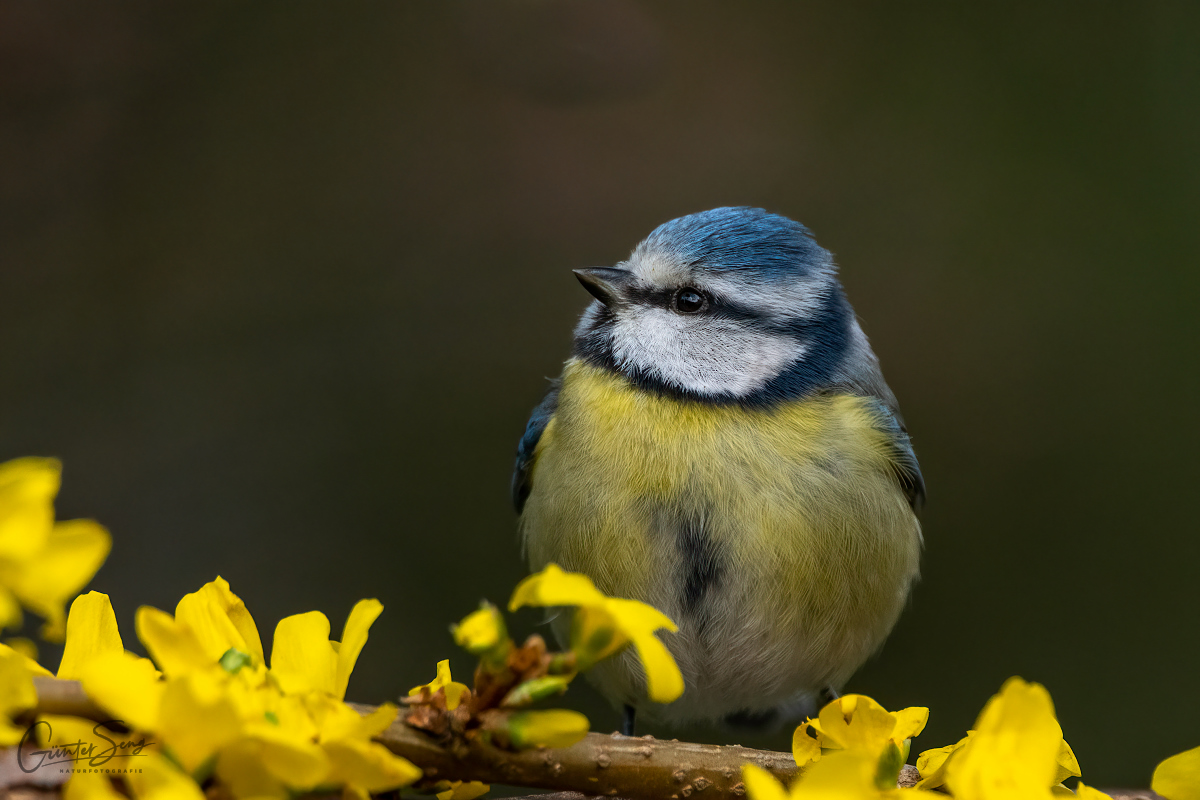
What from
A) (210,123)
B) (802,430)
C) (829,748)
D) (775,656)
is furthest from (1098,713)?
(210,123)

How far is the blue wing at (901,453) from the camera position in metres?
1.33

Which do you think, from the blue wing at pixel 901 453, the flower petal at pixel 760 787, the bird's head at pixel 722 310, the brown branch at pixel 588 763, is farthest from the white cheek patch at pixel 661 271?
the flower petal at pixel 760 787

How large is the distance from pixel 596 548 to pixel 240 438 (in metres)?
1.26

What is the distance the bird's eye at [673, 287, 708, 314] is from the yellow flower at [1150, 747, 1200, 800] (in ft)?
2.87

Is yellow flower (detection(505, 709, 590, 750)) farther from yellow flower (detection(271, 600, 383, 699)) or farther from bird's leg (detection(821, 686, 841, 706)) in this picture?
bird's leg (detection(821, 686, 841, 706))

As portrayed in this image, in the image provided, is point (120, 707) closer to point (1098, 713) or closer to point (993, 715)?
point (993, 715)

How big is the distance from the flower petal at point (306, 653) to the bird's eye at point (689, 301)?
85 cm

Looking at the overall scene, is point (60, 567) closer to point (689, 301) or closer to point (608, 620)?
point (608, 620)

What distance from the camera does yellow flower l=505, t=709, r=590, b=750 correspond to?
1.66ft

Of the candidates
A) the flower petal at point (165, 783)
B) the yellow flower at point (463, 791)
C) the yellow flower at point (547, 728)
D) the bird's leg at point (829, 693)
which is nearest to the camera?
the flower petal at point (165, 783)

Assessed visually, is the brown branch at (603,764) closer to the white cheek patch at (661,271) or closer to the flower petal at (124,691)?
the flower petal at (124,691)

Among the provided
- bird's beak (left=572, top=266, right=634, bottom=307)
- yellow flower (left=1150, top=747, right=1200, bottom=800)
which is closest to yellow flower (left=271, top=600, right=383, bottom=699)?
yellow flower (left=1150, top=747, right=1200, bottom=800)

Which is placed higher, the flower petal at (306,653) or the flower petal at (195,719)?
the flower petal at (195,719)

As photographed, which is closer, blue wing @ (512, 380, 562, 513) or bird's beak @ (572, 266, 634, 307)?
bird's beak @ (572, 266, 634, 307)
